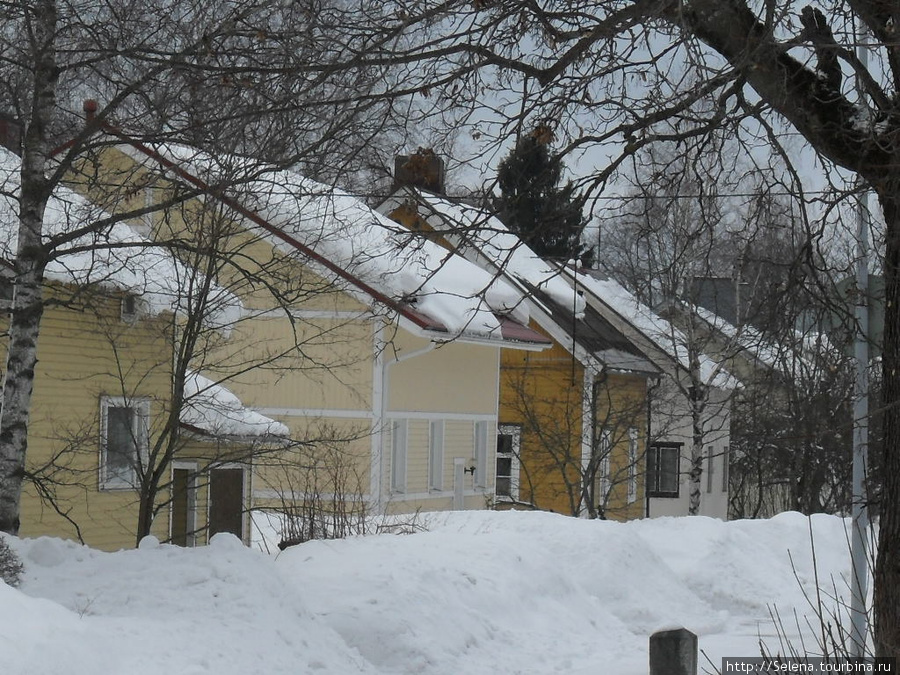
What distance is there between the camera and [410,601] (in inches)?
406

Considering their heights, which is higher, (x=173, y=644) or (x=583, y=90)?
(x=583, y=90)

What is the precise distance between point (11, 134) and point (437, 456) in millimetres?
12848

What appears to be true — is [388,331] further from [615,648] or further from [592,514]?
[615,648]

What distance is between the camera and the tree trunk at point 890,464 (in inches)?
258

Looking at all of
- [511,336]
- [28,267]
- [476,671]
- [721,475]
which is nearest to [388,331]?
[511,336]

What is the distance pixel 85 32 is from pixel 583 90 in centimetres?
566

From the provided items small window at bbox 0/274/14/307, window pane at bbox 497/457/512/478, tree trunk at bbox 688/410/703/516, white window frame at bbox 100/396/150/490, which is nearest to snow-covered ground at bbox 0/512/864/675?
white window frame at bbox 100/396/150/490

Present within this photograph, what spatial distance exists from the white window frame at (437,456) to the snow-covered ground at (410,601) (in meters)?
9.94

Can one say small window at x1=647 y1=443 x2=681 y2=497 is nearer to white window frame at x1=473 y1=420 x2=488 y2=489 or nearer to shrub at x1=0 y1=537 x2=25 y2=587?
white window frame at x1=473 y1=420 x2=488 y2=489

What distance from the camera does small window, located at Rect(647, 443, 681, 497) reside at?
120ft

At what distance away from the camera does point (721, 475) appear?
40.0 m

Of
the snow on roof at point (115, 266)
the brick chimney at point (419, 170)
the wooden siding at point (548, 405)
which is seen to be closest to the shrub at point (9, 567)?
the brick chimney at point (419, 170)

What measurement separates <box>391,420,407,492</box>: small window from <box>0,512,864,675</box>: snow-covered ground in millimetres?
8685

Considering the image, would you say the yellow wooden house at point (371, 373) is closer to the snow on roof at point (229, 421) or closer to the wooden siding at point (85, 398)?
the snow on roof at point (229, 421)
